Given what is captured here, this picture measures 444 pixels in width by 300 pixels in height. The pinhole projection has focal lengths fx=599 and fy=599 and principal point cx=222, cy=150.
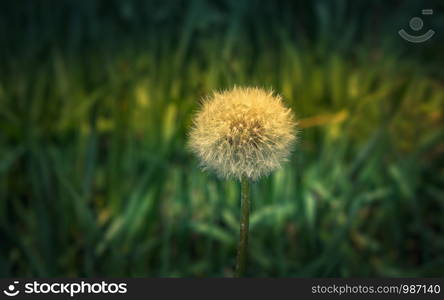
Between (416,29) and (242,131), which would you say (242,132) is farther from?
(416,29)

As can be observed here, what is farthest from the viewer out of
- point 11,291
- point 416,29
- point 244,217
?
point 416,29

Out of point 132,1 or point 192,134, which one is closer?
point 192,134

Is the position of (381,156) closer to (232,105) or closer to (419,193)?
(419,193)

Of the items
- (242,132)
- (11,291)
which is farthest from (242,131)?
(11,291)

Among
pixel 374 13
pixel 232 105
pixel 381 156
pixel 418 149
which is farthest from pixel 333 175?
pixel 232 105

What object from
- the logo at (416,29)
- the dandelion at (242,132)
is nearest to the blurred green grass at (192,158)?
the logo at (416,29)

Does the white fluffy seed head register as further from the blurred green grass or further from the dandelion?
the blurred green grass

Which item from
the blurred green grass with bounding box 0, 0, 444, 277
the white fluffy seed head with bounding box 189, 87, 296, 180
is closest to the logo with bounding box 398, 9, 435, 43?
the blurred green grass with bounding box 0, 0, 444, 277

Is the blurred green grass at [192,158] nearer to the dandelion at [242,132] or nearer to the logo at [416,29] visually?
the logo at [416,29]
